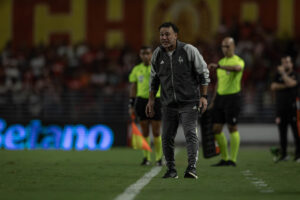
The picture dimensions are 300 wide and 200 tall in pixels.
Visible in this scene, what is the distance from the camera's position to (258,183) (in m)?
8.92

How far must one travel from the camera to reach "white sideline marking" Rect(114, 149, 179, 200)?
23.5ft

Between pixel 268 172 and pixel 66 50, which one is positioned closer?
pixel 268 172

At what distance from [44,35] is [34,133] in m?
10.2

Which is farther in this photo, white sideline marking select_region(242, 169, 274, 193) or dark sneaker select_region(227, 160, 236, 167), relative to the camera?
dark sneaker select_region(227, 160, 236, 167)

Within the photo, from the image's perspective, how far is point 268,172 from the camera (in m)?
11.0

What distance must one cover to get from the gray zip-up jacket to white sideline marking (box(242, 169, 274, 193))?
4.37 ft

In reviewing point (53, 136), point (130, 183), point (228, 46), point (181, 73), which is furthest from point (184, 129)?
point (53, 136)

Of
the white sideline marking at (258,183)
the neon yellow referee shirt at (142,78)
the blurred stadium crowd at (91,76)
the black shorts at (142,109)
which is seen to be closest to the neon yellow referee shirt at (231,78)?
the black shorts at (142,109)

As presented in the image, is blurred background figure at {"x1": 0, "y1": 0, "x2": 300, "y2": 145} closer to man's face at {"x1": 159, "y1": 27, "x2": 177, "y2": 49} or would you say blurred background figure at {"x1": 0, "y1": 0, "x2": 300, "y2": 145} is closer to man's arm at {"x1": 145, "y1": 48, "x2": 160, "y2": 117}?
man's arm at {"x1": 145, "y1": 48, "x2": 160, "y2": 117}

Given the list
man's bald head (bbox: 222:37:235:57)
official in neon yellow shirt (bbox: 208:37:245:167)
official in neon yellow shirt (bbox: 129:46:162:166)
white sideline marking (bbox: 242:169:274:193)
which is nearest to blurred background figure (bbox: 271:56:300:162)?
official in neon yellow shirt (bbox: 208:37:245:167)

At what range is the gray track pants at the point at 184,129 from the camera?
931 cm

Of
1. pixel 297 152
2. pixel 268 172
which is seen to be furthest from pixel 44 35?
pixel 268 172

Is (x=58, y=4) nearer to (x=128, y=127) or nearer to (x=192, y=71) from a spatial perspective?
(x=128, y=127)

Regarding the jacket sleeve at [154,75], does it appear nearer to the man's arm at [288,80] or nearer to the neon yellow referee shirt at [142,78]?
the neon yellow referee shirt at [142,78]
